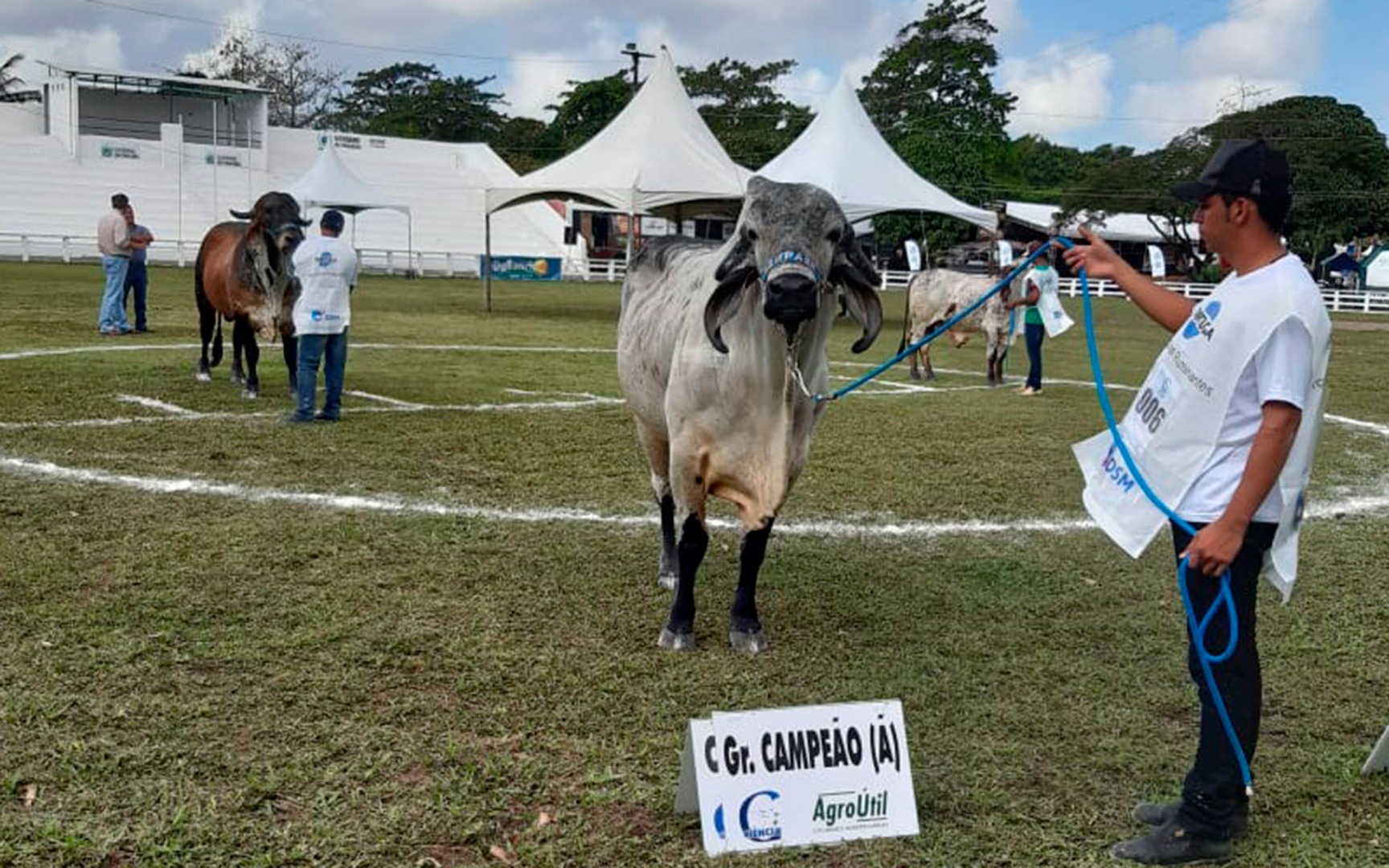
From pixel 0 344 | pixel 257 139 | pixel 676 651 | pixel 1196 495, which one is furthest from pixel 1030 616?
pixel 257 139

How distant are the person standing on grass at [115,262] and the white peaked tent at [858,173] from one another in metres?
12.7

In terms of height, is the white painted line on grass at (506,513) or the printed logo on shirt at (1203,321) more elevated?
the printed logo on shirt at (1203,321)

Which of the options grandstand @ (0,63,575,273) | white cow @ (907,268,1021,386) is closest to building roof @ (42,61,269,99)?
grandstand @ (0,63,575,273)

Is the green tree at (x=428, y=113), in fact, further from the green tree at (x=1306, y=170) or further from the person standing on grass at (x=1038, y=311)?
the person standing on grass at (x=1038, y=311)

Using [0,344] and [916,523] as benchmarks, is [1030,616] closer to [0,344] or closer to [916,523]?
[916,523]

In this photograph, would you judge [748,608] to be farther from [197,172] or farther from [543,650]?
[197,172]

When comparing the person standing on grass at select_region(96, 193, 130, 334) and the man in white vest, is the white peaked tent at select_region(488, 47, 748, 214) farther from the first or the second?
the man in white vest

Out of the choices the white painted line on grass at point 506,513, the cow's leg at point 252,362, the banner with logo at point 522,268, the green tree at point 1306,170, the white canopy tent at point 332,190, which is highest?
the green tree at point 1306,170

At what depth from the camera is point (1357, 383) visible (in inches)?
682

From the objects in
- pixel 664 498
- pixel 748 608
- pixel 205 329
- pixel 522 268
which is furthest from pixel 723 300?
pixel 522 268

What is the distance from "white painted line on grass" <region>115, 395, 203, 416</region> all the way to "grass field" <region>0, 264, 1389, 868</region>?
9.3 inches

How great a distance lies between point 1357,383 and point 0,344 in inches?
726

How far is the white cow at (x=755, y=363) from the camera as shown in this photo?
4.66m

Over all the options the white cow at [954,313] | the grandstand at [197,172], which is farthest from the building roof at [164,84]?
the white cow at [954,313]
